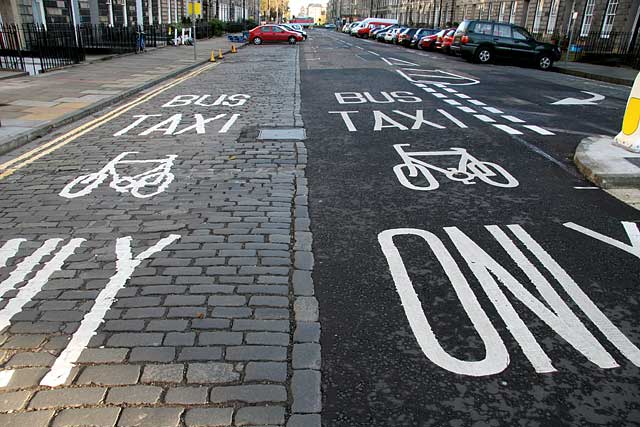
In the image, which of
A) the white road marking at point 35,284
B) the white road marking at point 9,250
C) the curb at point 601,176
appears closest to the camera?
the white road marking at point 35,284

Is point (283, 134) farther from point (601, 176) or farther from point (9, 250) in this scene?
point (9, 250)

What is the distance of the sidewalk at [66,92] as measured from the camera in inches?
361

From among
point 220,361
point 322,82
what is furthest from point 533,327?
point 322,82

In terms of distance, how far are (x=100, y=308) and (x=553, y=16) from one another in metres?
41.0

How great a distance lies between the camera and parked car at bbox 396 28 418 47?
39619mm

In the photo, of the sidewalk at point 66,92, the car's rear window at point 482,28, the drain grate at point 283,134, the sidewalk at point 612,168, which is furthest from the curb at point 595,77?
the sidewalk at point 66,92

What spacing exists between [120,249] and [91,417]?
2145mm

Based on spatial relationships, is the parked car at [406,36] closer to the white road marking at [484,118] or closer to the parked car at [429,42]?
the parked car at [429,42]

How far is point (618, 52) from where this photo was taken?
2931cm

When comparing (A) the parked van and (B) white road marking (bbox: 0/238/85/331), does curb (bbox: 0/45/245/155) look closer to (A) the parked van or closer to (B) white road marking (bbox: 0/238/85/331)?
(B) white road marking (bbox: 0/238/85/331)

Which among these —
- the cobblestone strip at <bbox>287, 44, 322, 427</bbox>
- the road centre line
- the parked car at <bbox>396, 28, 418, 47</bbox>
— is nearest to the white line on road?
the cobblestone strip at <bbox>287, 44, 322, 427</bbox>

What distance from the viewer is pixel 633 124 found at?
764 centimetres

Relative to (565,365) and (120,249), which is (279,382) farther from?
(120,249)

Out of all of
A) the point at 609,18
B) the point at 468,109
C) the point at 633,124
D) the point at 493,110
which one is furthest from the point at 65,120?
the point at 609,18
